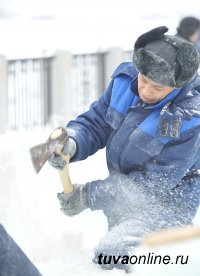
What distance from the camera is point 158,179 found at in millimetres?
3836

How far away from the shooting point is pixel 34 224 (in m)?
4.32

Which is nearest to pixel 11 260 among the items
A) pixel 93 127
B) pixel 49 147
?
pixel 49 147

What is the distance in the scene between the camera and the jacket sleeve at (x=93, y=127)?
13.3 ft

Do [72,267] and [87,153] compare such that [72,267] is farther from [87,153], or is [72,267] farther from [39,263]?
[87,153]

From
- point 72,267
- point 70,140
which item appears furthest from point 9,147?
point 72,267

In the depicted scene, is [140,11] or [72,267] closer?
Result: [72,267]

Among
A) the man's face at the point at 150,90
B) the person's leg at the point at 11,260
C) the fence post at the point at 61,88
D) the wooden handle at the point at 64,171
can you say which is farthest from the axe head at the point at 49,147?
the fence post at the point at 61,88

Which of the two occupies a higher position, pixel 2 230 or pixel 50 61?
pixel 2 230

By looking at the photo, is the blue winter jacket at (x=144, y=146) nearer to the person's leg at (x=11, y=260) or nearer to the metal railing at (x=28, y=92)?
the person's leg at (x=11, y=260)

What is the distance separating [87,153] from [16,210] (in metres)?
0.58

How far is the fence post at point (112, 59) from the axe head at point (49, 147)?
20.2 feet

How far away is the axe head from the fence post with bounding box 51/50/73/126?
18.0ft

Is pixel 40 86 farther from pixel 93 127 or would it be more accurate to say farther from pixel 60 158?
pixel 60 158

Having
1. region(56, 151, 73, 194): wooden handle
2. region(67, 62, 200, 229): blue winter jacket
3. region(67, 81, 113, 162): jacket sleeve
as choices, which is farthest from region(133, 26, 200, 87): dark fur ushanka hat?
region(56, 151, 73, 194): wooden handle
